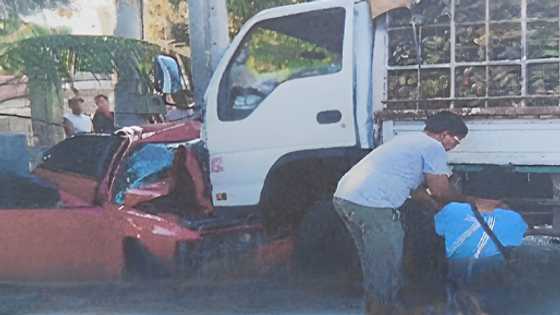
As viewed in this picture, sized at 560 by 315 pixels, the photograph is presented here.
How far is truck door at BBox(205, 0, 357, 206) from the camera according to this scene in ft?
19.1

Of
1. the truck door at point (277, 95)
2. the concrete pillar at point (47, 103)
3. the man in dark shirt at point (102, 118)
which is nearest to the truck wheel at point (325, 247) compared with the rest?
the truck door at point (277, 95)

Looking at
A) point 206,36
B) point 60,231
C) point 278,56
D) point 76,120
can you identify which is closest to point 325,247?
point 278,56

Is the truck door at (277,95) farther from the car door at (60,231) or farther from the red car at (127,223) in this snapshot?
the car door at (60,231)

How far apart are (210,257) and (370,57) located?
2045 mm

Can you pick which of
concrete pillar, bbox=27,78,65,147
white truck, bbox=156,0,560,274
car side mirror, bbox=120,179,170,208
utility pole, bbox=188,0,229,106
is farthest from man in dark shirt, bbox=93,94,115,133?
white truck, bbox=156,0,560,274

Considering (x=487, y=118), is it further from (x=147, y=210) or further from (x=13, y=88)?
(x=13, y=88)

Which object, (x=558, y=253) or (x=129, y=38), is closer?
(x=558, y=253)

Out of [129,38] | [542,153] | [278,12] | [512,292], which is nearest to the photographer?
[542,153]

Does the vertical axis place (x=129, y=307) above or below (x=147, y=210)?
below

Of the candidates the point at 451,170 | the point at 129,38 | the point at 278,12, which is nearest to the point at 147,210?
the point at 278,12

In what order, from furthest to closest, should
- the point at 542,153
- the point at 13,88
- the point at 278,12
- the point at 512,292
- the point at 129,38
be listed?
the point at 13,88 < the point at 129,38 < the point at 278,12 < the point at 512,292 < the point at 542,153

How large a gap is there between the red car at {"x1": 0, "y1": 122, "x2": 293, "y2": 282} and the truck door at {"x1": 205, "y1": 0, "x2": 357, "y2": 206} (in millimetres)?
321

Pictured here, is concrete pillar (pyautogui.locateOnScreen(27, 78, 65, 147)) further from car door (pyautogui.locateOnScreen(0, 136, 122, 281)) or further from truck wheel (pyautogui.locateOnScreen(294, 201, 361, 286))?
truck wheel (pyautogui.locateOnScreen(294, 201, 361, 286))

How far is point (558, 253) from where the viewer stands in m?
5.98
